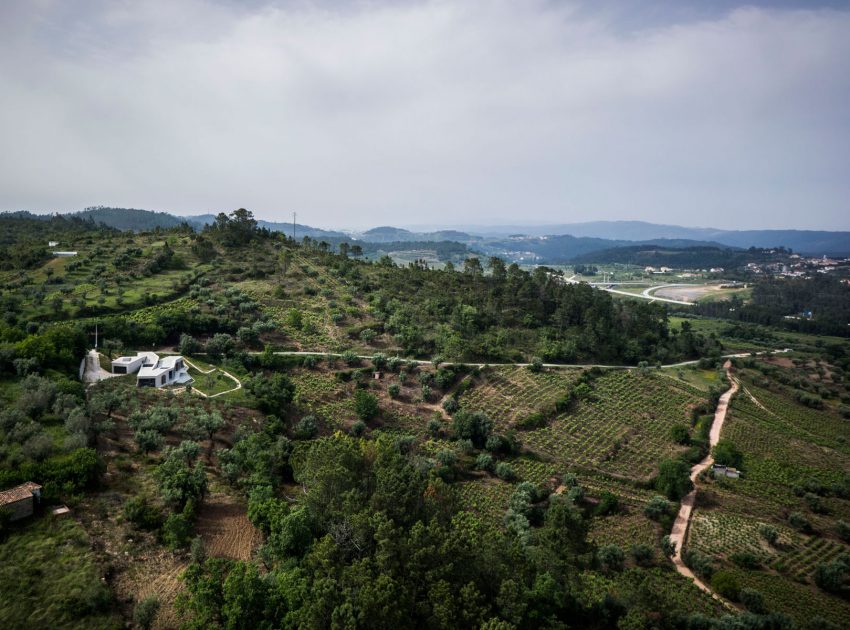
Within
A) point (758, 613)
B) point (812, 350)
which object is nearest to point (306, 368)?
point (758, 613)

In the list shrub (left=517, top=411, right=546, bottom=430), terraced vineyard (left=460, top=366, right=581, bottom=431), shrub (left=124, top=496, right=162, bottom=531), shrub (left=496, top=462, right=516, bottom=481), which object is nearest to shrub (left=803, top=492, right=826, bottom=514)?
shrub (left=517, top=411, right=546, bottom=430)

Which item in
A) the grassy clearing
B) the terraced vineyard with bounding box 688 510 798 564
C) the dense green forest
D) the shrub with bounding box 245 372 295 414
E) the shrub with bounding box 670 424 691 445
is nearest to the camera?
the dense green forest

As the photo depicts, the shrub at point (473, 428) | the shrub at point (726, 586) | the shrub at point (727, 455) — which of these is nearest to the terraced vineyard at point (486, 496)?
the shrub at point (473, 428)

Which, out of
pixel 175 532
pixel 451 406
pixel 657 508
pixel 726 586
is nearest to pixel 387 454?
pixel 175 532

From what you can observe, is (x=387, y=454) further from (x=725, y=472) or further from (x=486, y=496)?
(x=725, y=472)

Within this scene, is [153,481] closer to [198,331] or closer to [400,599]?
[400,599]

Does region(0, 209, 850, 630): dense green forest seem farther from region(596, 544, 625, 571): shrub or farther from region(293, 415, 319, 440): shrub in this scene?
region(293, 415, 319, 440): shrub

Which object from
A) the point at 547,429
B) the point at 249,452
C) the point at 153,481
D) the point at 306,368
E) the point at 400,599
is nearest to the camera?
the point at 400,599
